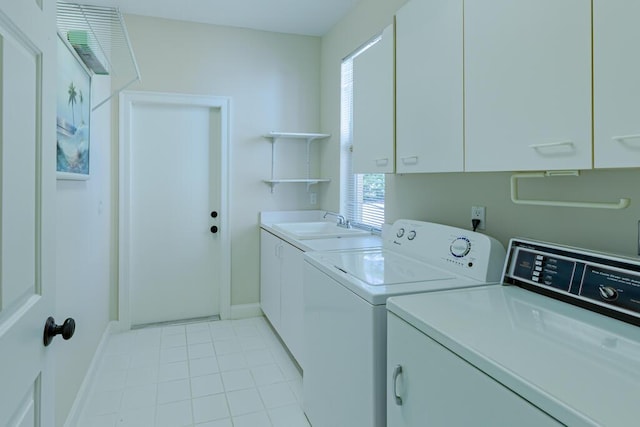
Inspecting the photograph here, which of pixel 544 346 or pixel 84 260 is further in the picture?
pixel 84 260

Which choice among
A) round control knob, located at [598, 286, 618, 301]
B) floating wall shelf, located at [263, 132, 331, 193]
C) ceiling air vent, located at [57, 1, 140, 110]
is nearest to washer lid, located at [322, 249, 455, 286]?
round control knob, located at [598, 286, 618, 301]

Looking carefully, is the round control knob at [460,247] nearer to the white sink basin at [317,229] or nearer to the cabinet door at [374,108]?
the cabinet door at [374,108]

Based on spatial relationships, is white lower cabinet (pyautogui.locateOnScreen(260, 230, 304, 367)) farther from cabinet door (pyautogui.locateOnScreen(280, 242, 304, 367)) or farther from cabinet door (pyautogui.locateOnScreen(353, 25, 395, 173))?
cabinet door (pyautogui.locateOnScreen(353, 25, 395, 173))

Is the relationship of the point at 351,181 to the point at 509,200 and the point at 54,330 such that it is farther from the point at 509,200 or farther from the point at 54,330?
the point at 54,330

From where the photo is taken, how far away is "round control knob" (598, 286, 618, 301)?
114cm

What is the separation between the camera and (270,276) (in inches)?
133

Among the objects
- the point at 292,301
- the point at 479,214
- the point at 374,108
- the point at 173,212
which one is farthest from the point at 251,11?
the point at 479,214

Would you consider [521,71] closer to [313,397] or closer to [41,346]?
[41,346]

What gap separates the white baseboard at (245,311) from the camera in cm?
376

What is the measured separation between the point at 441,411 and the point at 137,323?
3243 millimetres

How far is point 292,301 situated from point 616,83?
7.22ft

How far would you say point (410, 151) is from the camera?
189cm

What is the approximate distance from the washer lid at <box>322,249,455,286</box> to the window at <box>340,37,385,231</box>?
0.91m

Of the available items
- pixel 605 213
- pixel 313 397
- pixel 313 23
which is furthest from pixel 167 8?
pixel 605 213
